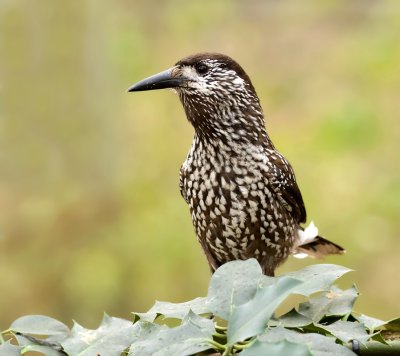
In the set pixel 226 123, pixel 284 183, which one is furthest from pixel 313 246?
pixel 226 123

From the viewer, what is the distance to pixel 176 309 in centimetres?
202

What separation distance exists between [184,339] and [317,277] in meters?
0.36

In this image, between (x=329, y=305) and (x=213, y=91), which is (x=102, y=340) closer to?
(x=329, y=305)

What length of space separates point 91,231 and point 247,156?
143 inches

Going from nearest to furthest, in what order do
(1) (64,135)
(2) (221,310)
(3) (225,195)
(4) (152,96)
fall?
(2) (221,310)
(3) (225,195)
(1) (64,135)
(4) (152,96)

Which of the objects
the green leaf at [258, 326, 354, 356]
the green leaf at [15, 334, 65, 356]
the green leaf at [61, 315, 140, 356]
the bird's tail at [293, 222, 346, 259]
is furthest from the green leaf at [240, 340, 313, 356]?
the bird's tail at [293, 222, 346, 259]

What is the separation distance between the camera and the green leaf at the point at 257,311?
5.22 ft

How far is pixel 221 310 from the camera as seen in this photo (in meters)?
1.77

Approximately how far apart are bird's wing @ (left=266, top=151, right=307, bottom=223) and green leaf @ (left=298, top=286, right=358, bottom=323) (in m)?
1.28

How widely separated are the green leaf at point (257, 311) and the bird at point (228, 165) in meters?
1.65

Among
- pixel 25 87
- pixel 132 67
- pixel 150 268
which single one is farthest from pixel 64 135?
pixel 132 67

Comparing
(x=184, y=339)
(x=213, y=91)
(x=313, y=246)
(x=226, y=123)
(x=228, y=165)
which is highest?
(x=213, y=91)

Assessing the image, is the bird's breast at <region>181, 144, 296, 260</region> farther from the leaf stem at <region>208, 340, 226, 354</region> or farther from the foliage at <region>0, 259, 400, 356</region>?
the leaf stem at <region>208, 340, 226, 354</region>

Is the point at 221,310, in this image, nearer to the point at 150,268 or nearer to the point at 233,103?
the point at 233,103
